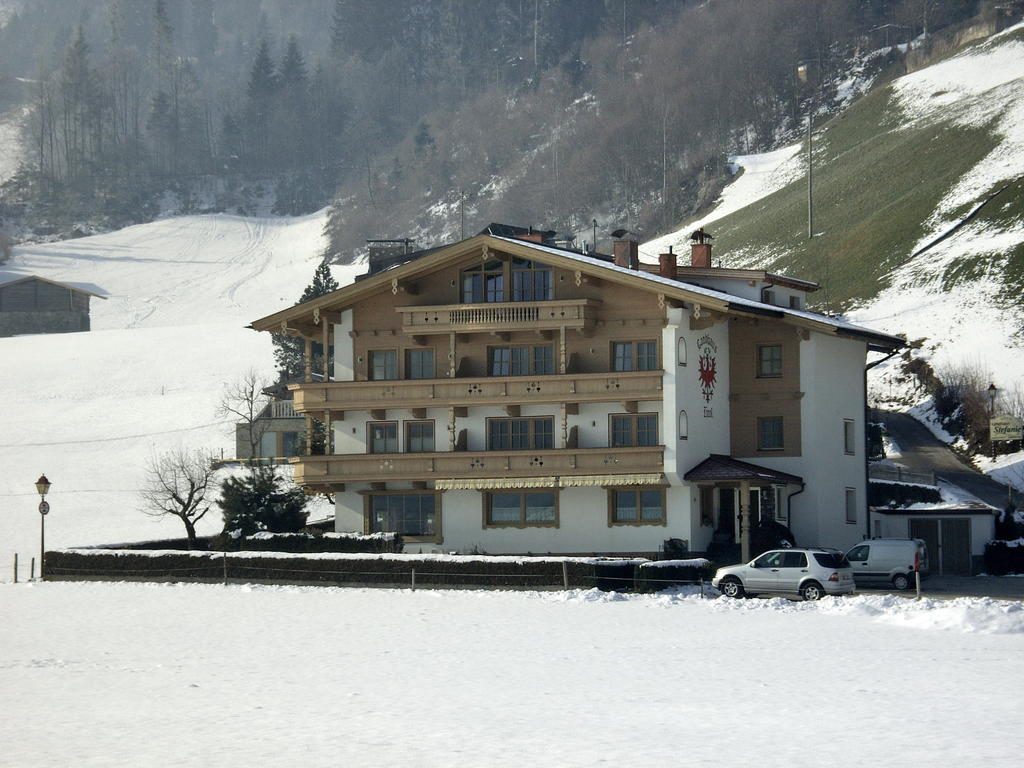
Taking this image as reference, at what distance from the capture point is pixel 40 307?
443 feet

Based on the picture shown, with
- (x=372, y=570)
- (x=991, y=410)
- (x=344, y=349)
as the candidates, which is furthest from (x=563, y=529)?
(x=991, y=410)

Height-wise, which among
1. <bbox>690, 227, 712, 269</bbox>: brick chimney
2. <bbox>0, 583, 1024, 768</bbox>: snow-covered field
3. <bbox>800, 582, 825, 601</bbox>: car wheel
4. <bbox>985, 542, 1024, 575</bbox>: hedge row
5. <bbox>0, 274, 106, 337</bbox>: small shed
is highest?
<bbox>0, 274, 106, 337</bbox>: small shed

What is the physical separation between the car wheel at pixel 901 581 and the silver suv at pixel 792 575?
172 inches

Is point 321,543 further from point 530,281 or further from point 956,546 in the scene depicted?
point 956,546

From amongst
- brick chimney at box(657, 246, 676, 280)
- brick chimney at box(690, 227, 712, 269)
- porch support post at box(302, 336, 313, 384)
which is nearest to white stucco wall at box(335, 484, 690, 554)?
porch support post at box(302, 336, 313, 384)

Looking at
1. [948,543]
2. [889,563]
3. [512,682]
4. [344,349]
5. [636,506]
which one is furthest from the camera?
[344,349]

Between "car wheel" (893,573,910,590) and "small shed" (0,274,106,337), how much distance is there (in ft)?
335

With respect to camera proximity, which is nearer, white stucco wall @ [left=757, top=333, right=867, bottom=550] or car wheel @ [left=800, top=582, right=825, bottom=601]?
car wheel @ [left=800, top=582, right=825, bottom=601]

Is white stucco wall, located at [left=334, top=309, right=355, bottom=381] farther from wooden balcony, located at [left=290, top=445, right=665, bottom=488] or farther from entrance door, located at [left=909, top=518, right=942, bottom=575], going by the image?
entrance door, located at [left=909, top=518, right=942, bottom=575]

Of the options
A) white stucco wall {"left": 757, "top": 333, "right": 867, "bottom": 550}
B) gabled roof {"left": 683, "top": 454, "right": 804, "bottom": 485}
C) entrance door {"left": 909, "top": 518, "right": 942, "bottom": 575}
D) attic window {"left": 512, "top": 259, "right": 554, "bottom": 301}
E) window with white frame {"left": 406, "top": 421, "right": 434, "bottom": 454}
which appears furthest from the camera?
entrance door {"left": 909, "top": 518, "right": 942, "bottom": 575}

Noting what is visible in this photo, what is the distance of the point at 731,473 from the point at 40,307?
9903cm

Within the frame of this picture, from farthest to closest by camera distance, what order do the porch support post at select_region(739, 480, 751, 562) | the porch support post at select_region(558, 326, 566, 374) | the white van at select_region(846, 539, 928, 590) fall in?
the porch support post at select_region(558, 326, 566, 374) < the porch support post at select_region(739, 480, 751, 562) < the white van at select_region(846, 539, 928, 590)

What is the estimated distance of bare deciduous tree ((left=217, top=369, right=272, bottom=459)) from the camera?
78.7 m

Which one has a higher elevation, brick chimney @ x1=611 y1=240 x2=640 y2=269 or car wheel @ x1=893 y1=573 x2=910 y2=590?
brick chimney @ x1=611 y1=240 x2=640 y2=269
